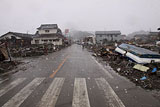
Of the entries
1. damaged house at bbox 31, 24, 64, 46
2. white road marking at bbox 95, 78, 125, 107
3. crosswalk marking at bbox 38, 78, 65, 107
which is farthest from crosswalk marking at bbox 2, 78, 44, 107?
damaged house at bbox 31, 24, 64, 46

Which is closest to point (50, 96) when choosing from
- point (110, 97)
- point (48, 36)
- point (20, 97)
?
point (20, 97)

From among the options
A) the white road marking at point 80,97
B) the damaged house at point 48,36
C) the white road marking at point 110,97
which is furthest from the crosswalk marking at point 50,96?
the damaged house at point 48,36

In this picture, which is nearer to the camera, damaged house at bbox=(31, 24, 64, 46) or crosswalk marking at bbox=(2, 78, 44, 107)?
crosswalk marking at bbox=(2, 78, 44, 107)

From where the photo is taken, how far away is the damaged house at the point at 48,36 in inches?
1188

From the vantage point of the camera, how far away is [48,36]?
30.6 meters

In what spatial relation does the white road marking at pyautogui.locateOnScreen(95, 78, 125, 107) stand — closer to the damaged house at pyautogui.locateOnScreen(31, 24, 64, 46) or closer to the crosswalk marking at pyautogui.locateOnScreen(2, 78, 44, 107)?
the crosswalk marking at pyautogui.locateOnScreen(2, 78, 44, 107)

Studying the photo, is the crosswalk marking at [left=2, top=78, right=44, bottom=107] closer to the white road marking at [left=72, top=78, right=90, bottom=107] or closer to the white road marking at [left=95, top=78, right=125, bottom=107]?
the white road marking at [left=72, top=78, right=90, bottom=107]

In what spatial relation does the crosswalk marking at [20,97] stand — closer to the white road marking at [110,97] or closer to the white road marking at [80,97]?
the white road marking at [80,97]

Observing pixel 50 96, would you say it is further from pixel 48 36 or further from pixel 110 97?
pixel 48 36

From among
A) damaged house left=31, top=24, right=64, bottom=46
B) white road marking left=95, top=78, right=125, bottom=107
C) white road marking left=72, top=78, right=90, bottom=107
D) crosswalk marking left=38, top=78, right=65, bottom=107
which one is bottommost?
white road marking left=95, top=78, right=125, bottom=107

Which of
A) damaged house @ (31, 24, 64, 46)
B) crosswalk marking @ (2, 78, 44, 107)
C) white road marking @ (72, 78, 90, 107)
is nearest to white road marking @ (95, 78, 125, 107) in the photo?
→ white road marking @ (72, 78, 90, 107)

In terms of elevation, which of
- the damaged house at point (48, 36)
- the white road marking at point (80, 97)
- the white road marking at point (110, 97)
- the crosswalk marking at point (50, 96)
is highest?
the damaged house at point (48, 36)

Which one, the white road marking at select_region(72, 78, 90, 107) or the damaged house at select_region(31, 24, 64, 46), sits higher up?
the damaged house at select_region(31, 24, 64, 46)

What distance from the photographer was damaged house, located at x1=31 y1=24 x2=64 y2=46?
30.2 m
